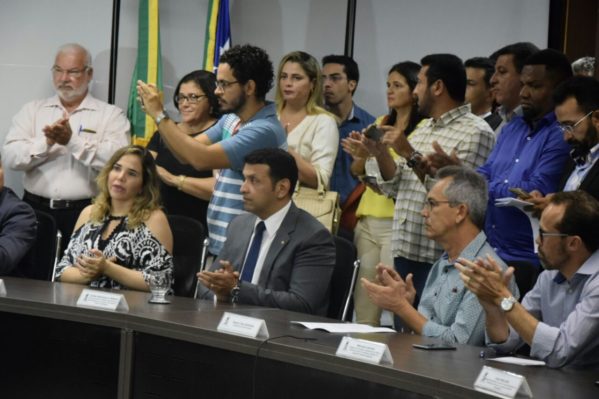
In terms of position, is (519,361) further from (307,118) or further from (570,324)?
(307,118)

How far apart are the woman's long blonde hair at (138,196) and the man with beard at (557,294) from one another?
1.86 m

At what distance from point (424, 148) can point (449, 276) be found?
1.22 m

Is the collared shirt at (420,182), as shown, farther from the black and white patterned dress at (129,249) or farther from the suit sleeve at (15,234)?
the suit sleeve at (15,234)

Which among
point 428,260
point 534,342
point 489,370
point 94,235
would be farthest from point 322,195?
point 489,370

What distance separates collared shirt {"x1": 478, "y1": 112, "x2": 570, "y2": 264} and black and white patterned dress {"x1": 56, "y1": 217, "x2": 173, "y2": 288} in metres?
1.34

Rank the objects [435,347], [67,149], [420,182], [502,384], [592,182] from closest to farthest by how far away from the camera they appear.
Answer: [502,384], [435,347], [592,182], [420,182], [67,149]

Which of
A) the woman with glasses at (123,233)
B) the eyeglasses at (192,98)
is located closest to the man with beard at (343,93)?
the eyeglasses at (192,98)

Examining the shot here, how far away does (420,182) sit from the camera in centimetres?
463

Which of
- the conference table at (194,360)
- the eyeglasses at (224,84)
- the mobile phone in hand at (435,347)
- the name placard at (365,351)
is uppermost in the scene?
the eyeglasses at (224,84)

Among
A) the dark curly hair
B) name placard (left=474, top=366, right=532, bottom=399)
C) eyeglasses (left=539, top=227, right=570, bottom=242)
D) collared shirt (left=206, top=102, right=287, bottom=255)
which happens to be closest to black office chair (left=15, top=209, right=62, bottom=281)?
collared shirt (left=206, top=102, right=287, bottom=255)

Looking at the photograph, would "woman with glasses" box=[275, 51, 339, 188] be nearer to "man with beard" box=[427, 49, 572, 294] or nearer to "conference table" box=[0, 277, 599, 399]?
"man with beard" box=[427, 49, 572, 294]

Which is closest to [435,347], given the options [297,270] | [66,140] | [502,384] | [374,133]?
[502,384]

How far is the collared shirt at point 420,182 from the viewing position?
4.61 metres

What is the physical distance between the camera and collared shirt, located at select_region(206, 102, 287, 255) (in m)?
4.55
